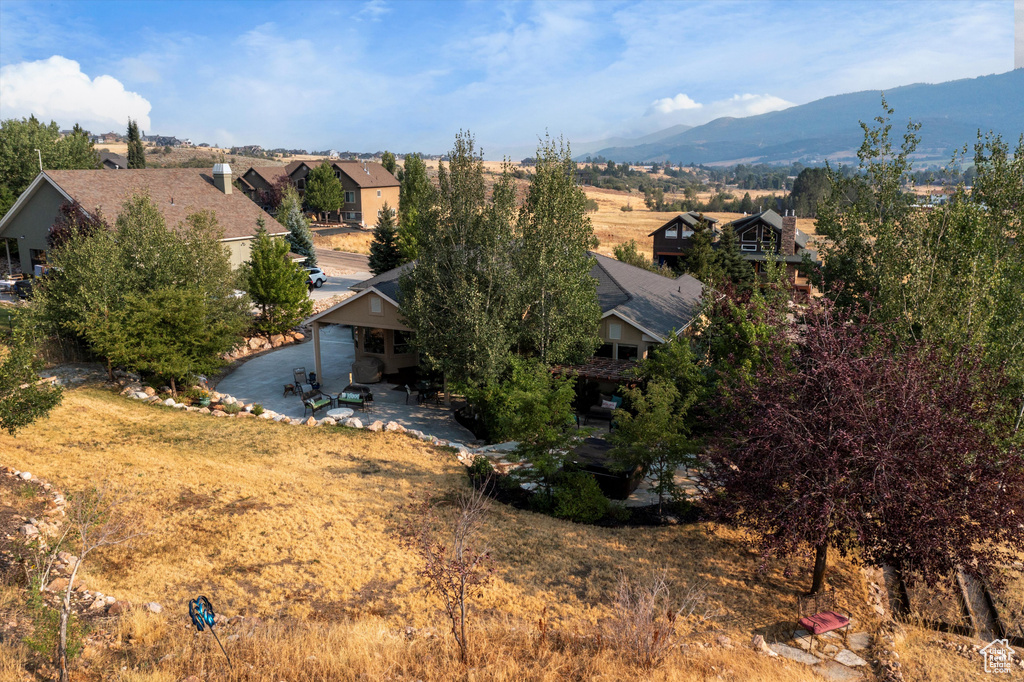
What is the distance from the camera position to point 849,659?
34.6 feet

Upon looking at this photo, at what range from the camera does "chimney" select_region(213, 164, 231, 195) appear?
44.9 m

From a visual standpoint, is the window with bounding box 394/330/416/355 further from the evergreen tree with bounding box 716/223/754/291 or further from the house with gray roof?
the evergreen tree with bounding box 716/223/754/291

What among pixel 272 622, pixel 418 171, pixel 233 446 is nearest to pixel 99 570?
pixel 272 622

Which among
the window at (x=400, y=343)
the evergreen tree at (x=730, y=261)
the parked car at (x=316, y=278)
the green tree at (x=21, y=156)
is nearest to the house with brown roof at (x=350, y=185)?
the green tree at (x=21, y=156)

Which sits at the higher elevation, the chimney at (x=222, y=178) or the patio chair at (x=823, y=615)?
the chimney at (x=222, y=178)

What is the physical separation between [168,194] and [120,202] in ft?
10.6

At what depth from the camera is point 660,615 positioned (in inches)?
460

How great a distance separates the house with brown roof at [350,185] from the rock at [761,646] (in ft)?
243

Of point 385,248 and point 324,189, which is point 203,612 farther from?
point 324,189

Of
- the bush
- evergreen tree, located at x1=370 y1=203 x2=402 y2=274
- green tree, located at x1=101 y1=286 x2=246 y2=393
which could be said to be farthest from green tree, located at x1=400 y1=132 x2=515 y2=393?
evergreen tree, located at x1=370 y1=203 x2=402 y2=274

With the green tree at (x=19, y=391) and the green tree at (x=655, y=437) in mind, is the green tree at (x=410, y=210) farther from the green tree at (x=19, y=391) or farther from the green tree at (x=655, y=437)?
the green tree at (x=655, y=437)

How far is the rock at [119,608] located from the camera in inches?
398

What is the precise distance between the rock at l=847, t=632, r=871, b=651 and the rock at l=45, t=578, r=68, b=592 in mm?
12815

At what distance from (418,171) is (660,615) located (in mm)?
39428
